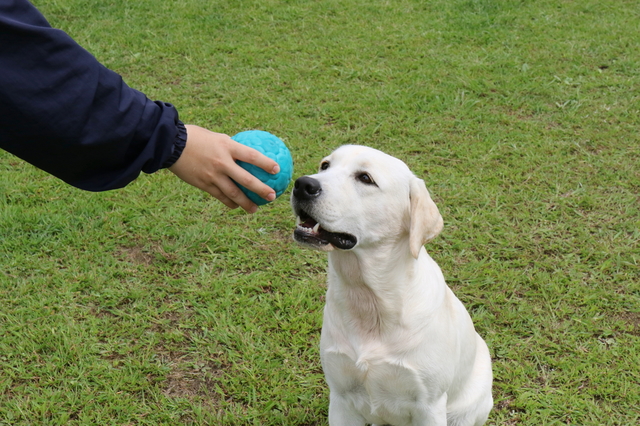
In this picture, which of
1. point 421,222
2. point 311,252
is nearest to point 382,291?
point 421,222

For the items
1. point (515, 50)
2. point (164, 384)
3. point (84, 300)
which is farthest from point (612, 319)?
point (515, 50)

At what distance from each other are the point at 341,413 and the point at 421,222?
103cm

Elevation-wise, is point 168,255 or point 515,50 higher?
point 515,50

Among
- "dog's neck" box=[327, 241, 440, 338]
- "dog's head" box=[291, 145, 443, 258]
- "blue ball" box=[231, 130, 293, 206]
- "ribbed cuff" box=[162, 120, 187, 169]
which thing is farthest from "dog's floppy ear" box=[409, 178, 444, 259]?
"ribbed cuff" box=[162, 120, 187, 169]

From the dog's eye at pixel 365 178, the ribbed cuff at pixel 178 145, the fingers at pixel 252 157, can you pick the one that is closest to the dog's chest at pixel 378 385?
the dog's eye at pixel 365 178

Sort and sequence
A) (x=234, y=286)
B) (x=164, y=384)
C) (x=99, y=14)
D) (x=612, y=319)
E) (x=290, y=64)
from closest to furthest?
(x=164, y=384) < (x=612, y=319) < (x=234, y=286) < (x=290, y=64) < (x=99, y=14)

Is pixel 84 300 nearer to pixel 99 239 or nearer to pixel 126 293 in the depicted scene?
pixel 126 293

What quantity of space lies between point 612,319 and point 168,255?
9.52ft

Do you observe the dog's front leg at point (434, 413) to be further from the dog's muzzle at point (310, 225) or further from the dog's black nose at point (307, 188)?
the dog's black nose at point (307, 188)

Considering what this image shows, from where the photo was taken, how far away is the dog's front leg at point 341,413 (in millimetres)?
2700

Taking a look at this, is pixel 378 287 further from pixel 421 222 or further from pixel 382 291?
pixel 421 222

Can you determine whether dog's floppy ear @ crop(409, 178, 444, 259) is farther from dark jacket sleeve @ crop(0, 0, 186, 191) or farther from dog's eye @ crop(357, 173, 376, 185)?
dark jacket sleeve @ crop(0, 0, 186, 191)

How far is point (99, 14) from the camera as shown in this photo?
7789 millimetres

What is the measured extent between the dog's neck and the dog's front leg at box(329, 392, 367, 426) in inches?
16.4
